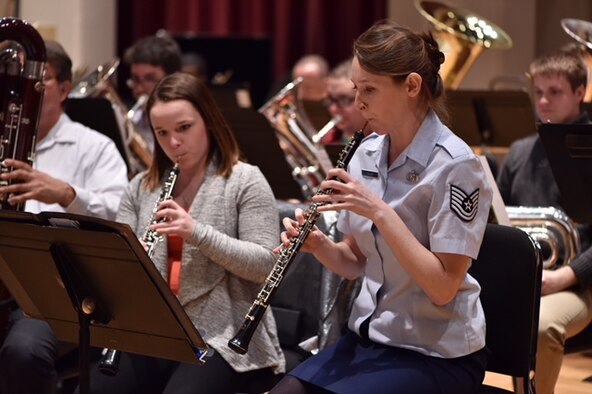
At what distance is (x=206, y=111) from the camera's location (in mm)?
2811

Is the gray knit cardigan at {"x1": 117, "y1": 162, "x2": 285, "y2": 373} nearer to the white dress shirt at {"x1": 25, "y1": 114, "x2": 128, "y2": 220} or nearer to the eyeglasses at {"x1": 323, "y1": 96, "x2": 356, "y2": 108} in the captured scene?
the white dress shirt at {"x1": 25, "y1": 114, "x2": 128, "y2": 220}

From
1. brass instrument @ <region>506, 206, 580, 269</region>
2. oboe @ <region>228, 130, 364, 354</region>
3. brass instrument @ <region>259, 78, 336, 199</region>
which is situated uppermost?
oboe @ <region>228, 130, 364, 354</region>

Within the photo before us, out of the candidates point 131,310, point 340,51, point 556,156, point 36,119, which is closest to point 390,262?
point 131,310

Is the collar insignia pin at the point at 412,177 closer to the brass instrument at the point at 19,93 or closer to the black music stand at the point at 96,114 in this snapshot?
the brass instrument at the point at 19,93

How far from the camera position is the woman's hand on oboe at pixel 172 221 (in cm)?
247

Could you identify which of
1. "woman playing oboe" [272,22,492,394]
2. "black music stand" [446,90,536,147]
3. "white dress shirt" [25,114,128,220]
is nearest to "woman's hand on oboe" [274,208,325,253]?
"woman playing oboe" [272,22,492,394]

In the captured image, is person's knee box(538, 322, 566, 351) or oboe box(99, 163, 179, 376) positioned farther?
person's knee box(538, 322, 566, 351)

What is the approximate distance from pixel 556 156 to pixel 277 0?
6.47 metres

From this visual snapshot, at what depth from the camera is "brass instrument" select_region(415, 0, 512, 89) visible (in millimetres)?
5148

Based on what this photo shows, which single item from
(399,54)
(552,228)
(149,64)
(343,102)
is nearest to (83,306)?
(399,54)

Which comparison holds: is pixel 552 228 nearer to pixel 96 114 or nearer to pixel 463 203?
pixel 463 203

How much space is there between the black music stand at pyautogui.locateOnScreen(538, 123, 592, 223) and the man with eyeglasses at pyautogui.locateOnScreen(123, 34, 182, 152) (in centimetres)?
254

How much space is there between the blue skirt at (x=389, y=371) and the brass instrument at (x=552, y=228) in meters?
1.18

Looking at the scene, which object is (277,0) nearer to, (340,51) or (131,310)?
(340,51)
